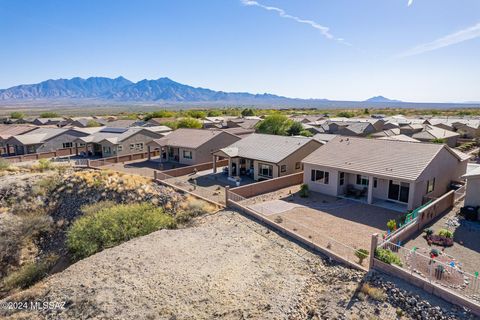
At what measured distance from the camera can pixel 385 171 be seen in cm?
2198

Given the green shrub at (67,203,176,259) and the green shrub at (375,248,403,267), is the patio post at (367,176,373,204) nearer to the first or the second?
the green shrub at (375,248,403,267)

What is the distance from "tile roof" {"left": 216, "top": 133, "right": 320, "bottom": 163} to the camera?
99.4ft

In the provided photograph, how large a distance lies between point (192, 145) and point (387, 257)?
27.6 m

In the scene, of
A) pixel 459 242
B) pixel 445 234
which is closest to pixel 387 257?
pixel 445 234

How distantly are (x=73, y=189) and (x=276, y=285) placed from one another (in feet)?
82.9

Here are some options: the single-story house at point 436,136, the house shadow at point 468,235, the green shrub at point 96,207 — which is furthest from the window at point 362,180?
the single-story house at point 436,136

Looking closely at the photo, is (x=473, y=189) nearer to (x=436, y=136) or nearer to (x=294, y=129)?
(x=436, y=136)

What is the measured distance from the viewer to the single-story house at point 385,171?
21641 mm

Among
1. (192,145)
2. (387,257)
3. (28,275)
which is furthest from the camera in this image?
(192,145)

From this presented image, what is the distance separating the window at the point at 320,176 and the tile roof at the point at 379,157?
78 cm

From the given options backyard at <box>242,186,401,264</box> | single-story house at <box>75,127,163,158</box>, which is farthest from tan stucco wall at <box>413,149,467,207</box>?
single-story house at <box>75,127,163,158</box>

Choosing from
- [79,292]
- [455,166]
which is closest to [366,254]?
[79,292]

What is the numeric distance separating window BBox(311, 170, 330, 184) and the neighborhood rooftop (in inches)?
152

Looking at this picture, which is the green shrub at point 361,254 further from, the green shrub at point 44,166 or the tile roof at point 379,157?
the green shrub at point 44,166
